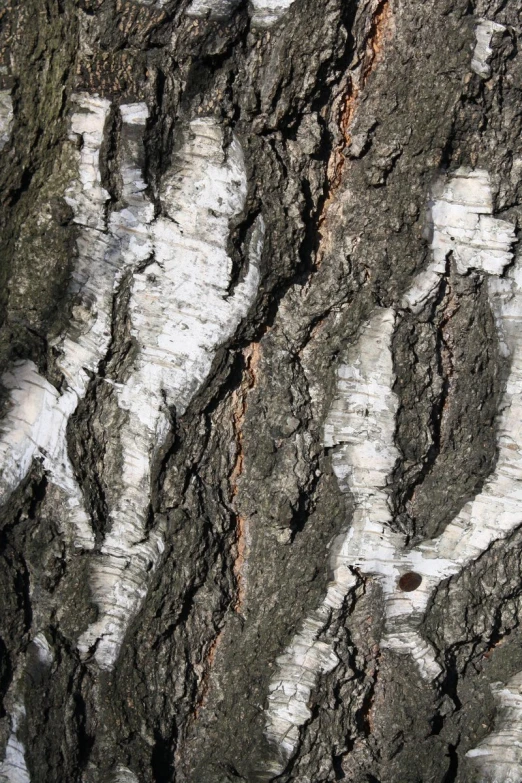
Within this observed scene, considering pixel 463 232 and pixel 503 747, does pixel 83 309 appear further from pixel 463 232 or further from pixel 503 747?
pixel 503 747

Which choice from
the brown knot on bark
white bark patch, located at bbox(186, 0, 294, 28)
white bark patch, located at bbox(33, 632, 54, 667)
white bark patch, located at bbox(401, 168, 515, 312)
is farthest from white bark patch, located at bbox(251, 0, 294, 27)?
white bark patch, located at bbox(33, 632, 54, 667)

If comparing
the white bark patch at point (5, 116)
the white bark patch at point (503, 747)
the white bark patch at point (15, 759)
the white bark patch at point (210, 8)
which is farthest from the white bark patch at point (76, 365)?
the white bark patch at point (503, 747)

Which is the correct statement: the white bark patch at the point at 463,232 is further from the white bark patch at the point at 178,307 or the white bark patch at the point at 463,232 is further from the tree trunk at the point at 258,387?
the white bark patch at the point at 178,307

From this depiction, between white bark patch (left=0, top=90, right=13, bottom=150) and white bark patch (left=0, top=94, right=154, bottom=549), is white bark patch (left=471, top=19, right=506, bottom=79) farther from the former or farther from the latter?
white bark patch (left=0, top=90, right=13, bottom=150)

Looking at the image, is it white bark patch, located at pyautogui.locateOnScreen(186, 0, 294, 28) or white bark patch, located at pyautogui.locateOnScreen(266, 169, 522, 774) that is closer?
white bark patch, located at pyautogui.locateOnScreen(186, 0, 294, 28)

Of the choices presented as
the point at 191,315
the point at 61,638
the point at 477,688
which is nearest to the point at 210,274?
the point at 191,315

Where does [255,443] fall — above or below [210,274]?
below

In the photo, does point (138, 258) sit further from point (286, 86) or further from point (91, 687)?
point (91, 687)

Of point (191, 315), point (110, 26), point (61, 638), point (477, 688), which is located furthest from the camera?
point (477, 688)
